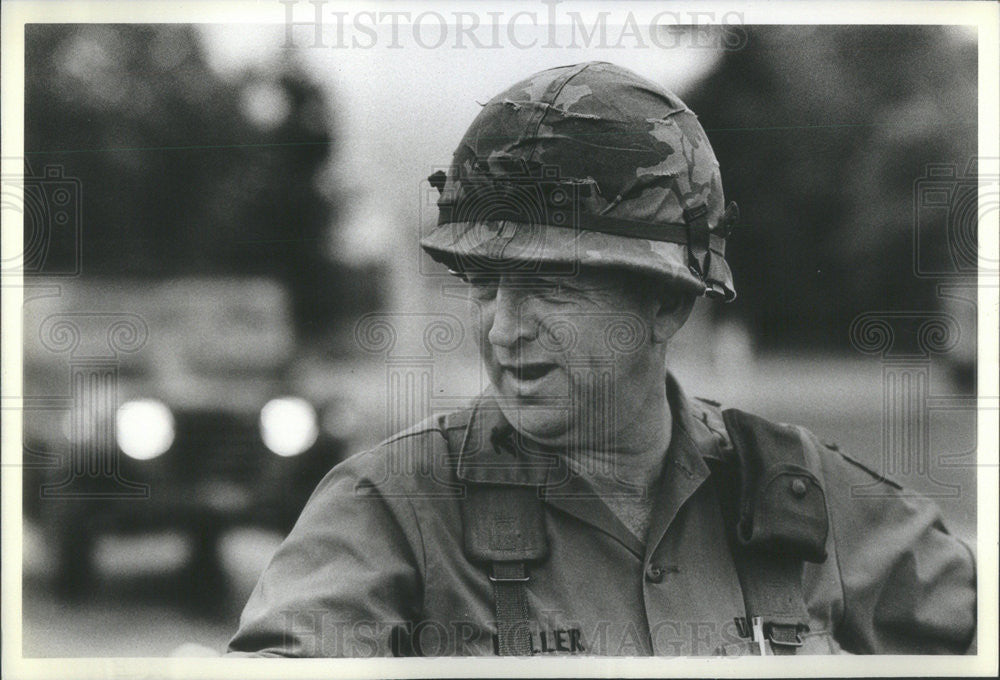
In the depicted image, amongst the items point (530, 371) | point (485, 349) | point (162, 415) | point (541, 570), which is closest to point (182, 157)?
point (162, 415)

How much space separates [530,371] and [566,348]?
0.15 m

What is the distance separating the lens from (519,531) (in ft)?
11.9

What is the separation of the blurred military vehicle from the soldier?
0.25 m

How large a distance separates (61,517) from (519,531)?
163 cm

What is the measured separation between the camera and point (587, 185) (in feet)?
11.6

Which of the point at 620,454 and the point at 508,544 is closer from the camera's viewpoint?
the point at 508,544

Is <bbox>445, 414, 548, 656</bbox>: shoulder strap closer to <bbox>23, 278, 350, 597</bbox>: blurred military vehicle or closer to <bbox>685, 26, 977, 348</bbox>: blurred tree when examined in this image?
<bbox>23, 278, 350, 597</bbox>: blurred military vehicle

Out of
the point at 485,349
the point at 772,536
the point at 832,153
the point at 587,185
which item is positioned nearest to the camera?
the point at 587,185

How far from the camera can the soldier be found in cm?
358

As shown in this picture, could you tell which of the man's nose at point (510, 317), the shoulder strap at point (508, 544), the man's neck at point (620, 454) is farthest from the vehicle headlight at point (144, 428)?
the man's neck at point (620, 454)

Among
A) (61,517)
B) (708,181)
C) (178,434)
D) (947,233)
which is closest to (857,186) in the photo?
(947,233)

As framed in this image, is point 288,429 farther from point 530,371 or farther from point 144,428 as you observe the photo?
point 530,371

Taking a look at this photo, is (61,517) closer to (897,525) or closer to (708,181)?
(708,181)

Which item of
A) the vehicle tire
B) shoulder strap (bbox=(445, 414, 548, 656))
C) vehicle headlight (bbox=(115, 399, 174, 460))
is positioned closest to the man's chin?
shoulder strap (bbox=(445, 414, 548, 656))
